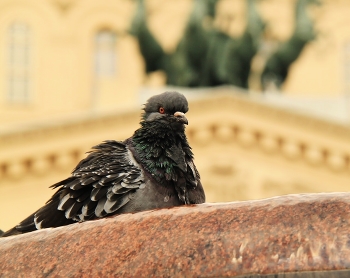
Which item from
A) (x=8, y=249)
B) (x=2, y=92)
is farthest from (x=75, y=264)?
(x=2, y=92)

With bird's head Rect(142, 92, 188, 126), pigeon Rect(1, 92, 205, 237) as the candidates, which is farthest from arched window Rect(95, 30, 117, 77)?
pigeon Rect(1, 92, 205, 237)

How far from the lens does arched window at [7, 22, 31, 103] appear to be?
131ft

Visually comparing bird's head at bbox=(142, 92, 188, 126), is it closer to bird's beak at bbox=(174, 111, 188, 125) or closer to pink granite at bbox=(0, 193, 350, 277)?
bird's beak at bbox=(174, 111, 188, 125)

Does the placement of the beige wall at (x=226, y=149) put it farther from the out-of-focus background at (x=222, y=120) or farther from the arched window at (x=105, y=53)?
the arched window at (x=105, y=53)

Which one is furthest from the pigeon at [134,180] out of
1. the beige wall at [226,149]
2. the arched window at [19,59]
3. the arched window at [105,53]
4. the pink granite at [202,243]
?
the arched window at [105,53]

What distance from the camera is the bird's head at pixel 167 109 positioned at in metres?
5.23

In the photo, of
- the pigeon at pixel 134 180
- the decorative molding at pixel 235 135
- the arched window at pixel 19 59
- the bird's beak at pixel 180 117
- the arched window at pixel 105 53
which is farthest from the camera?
the arched window at pixel 105 53

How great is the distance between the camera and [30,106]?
129ft

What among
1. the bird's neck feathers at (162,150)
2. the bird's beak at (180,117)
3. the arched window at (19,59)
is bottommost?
the bird's neck feathers at (162,150)

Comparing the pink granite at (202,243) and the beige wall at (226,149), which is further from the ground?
the beige wall at (226,149)

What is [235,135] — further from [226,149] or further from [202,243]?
[202,243]

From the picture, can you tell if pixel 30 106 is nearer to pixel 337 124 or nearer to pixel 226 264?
pixel 337 124

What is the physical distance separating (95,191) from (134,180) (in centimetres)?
18

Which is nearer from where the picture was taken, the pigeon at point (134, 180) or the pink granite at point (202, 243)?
the pink granite at point (202, 243)
